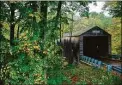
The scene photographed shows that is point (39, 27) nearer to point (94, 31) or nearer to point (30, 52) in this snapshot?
point (30, 52)

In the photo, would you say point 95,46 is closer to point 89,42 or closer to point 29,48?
point 89,42

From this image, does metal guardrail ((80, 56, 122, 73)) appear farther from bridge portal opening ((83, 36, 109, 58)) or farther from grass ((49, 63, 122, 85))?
bridge portal opening ((83, 36, 109, 58))

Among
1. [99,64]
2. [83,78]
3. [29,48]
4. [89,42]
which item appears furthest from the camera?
[89,42]

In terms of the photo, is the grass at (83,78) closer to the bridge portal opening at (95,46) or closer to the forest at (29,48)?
the forest at (29,48)

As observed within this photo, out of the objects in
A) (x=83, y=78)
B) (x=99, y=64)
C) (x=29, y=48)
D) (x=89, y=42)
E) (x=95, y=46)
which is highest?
(x=29, y=48)

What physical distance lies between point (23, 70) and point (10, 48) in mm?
1127

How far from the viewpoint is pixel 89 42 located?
33.3 m

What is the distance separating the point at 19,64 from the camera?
10.7 m

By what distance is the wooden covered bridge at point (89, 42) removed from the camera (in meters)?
24.4

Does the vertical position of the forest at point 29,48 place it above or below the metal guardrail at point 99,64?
above

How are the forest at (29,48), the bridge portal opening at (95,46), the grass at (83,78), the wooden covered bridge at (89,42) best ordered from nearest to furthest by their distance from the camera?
the forest at (29,48) → the grass at (83,78) → the wooden covered bridge at (89,42) → the bridge portal opening at (95,46)

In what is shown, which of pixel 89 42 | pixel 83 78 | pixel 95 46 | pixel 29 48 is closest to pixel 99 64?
pixel 83 78

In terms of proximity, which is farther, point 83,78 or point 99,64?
point 99,64

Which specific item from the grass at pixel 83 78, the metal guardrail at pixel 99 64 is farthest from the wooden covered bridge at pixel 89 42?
the grass at pixel 83 78
